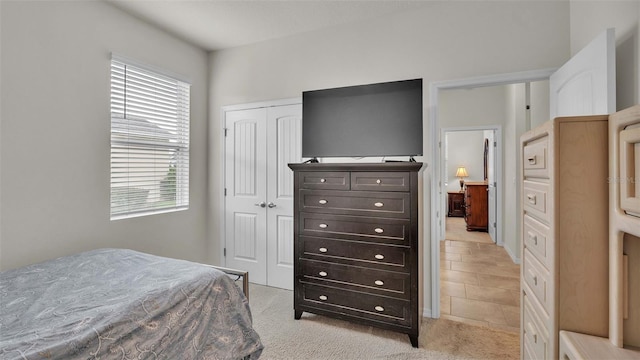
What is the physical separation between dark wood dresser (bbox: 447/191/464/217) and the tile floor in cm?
316

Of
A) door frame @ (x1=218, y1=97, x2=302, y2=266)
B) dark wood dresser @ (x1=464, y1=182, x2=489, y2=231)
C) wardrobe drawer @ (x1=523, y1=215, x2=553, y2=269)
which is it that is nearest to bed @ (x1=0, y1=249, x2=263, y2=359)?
door frame @ (x1=218, y1=97, x2=302, y2=266)

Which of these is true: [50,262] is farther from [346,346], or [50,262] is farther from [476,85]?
[476,85]

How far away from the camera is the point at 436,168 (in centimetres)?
Answer: 273

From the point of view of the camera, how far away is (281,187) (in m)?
3.34

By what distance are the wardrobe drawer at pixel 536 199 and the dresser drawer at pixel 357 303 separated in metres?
1.14

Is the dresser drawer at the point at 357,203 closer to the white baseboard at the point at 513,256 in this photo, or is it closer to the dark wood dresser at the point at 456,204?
the white baseboard at the point at 513,256

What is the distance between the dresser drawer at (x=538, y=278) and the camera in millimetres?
1223

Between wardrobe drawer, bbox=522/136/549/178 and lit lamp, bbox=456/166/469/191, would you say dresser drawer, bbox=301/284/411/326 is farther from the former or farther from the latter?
lit lamp, bbox=456/166/469/191

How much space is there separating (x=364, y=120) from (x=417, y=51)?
84cm

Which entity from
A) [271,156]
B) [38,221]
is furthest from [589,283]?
[38,221]

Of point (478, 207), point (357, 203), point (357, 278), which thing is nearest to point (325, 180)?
point (357, 203)

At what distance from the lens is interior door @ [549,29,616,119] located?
1683mm

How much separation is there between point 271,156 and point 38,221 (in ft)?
6.58

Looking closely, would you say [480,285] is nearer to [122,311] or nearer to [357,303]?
[357,303]
